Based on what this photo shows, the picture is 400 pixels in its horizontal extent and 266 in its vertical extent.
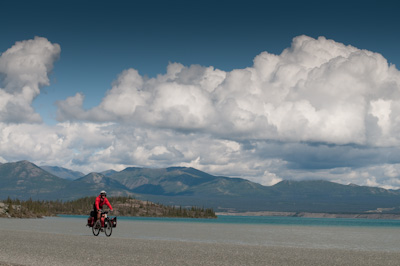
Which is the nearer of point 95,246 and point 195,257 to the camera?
point 195,257

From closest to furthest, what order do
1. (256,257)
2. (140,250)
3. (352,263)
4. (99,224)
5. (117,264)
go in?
(117,264)
(352,263)
(256,257)
(140,250)
(99,224)

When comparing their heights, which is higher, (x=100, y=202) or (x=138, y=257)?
(x=100, y=202)

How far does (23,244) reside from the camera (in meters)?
42.7

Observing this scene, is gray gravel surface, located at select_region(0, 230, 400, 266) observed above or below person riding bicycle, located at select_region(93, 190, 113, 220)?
below

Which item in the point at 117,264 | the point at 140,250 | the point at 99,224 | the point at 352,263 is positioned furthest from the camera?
the point at 99,224

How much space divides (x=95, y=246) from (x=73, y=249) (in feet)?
11.2

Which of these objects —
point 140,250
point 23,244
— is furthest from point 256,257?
point 23,244

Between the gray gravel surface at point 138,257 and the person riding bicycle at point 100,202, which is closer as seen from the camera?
the gray gravel surface at point 138,257

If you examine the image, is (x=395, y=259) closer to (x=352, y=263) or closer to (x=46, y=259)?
(x=352, y=263)

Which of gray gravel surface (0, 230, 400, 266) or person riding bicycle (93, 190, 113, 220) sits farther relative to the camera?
person riding bicycle (93, 190, 113, 220)

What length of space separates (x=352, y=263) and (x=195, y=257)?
11.3 metres

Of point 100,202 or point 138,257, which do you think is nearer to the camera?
point 138,257

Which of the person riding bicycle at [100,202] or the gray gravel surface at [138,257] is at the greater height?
the person riding bicycle at [100,202]

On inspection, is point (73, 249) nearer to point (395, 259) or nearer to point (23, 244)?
point (23, 244)
